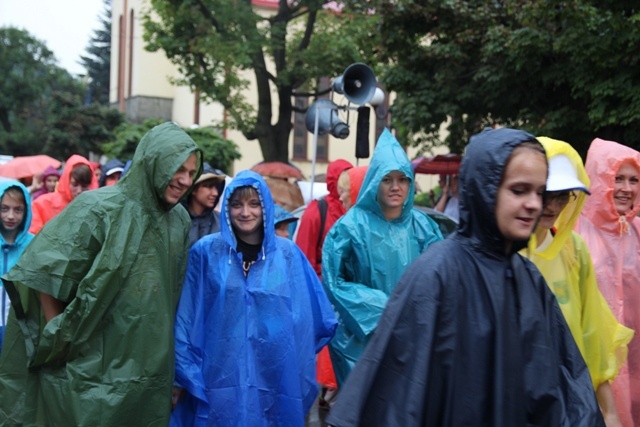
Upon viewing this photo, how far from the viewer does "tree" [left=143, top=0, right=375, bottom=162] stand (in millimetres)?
20047

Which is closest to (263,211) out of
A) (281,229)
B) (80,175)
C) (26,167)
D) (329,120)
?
(281,229)

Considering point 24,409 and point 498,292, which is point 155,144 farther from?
point 498,292

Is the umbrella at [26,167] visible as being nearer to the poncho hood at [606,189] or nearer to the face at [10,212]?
the face at [10,212]

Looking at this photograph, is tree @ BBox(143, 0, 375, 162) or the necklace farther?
tree @ BBox(143, 0, 375, 162)

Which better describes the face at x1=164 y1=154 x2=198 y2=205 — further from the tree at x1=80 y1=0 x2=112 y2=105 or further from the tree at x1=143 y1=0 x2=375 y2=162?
the tree at x1=80 y1=0 x2=112 y2=105

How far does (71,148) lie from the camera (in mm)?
33125

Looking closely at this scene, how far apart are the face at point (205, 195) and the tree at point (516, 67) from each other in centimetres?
543

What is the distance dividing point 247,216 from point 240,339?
2.28ft

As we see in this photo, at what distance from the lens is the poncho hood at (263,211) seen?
5.06 m

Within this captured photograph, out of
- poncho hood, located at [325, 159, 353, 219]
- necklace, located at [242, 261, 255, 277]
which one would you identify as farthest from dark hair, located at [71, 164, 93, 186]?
necklace, located at [242, 261, 255, 277]

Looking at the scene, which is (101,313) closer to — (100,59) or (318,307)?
(318,307)

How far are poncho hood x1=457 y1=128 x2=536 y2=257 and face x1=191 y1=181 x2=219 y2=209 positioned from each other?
448 cm

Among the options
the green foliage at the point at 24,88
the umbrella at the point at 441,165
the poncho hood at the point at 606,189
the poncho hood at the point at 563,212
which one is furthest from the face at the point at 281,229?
the green foliage at the point at 24,88

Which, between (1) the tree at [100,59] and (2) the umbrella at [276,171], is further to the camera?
(1) the tree at [100,59]
